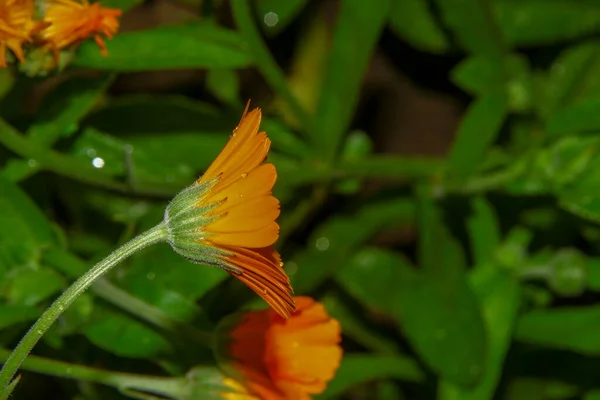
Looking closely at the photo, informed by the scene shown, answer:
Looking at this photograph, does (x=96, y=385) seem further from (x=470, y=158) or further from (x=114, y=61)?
(x=470, y=158)

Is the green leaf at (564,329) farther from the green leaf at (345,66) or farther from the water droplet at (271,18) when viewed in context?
the water droplet at (271,18)

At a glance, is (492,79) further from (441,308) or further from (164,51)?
(164,51)

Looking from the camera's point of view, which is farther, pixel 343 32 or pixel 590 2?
pixel 590 2

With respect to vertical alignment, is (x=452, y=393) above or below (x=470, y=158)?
below


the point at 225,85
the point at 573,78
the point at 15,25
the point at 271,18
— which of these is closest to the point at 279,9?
the point at 271,18

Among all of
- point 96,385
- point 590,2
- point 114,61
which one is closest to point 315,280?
point 96,385

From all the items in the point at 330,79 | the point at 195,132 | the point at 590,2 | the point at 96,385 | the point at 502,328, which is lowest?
the point at 96,385

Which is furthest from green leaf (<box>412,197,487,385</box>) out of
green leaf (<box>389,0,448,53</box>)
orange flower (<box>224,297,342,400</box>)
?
orange flower (<box>224,297,342,400</box>)

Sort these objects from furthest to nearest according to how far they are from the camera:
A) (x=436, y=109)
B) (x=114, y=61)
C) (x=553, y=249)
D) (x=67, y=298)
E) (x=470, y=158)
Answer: (x=436, y=109)
(x=553, y=249)
(x=470, y=158)
(x=114, y=61)
(x=67, y=298)

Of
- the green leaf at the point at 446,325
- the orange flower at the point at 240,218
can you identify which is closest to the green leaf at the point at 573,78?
the green leaf at the point at 446,325
